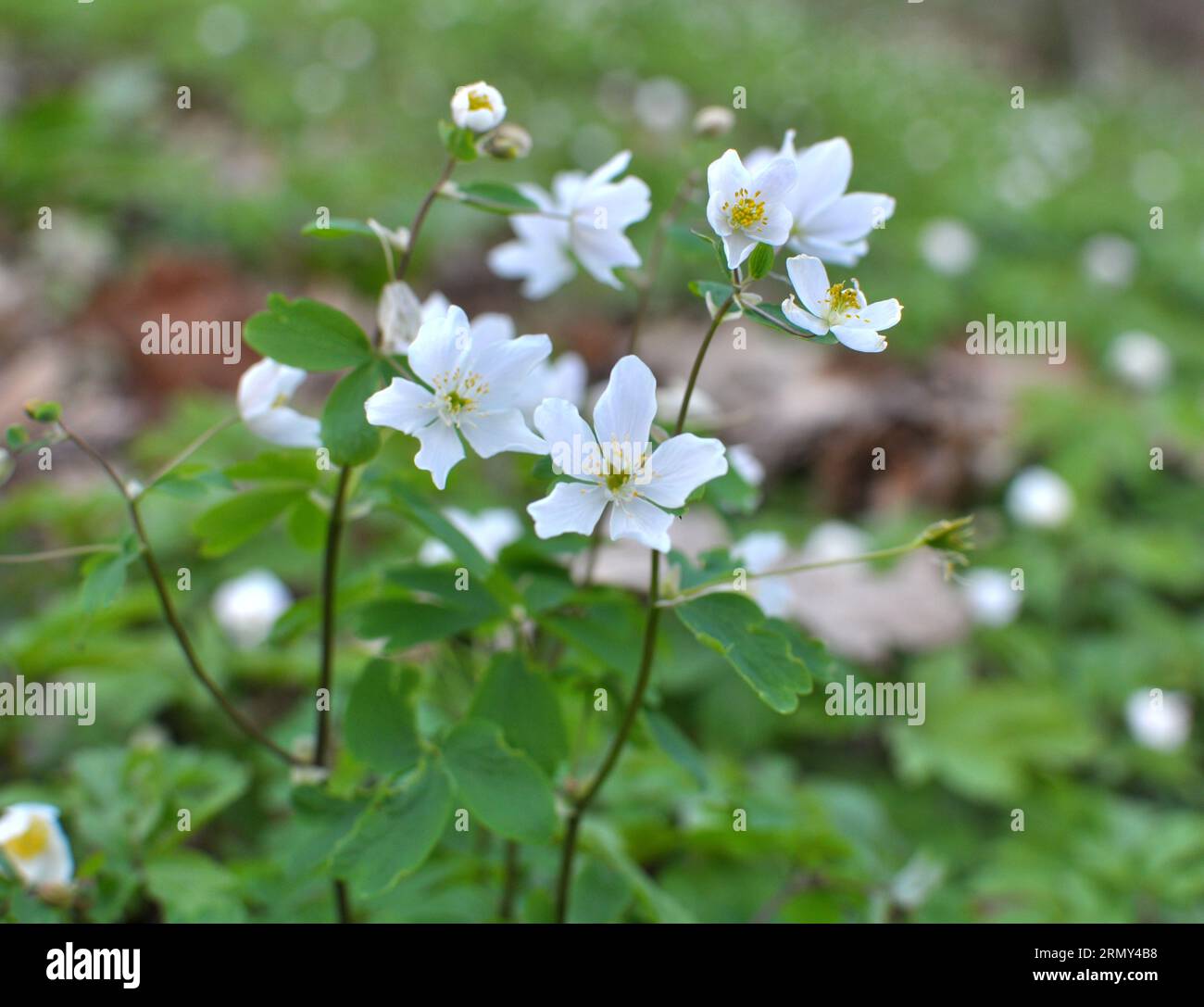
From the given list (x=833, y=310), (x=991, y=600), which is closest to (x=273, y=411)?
(x=833, y=310)

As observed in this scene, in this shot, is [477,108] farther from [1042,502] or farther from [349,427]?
[1042,502]

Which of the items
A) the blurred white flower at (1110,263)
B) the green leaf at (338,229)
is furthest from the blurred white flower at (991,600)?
the blurred white flower at (1110,263)

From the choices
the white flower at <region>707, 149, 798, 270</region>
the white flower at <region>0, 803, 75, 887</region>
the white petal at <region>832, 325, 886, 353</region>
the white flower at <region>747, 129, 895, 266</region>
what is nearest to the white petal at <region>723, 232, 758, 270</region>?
the white flower at <region>707, 149, 798, 270</region>

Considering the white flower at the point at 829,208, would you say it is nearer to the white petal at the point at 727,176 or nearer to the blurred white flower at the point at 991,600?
the white petal at the point at 727,176

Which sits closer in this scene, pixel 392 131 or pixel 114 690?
pixel 114 690
